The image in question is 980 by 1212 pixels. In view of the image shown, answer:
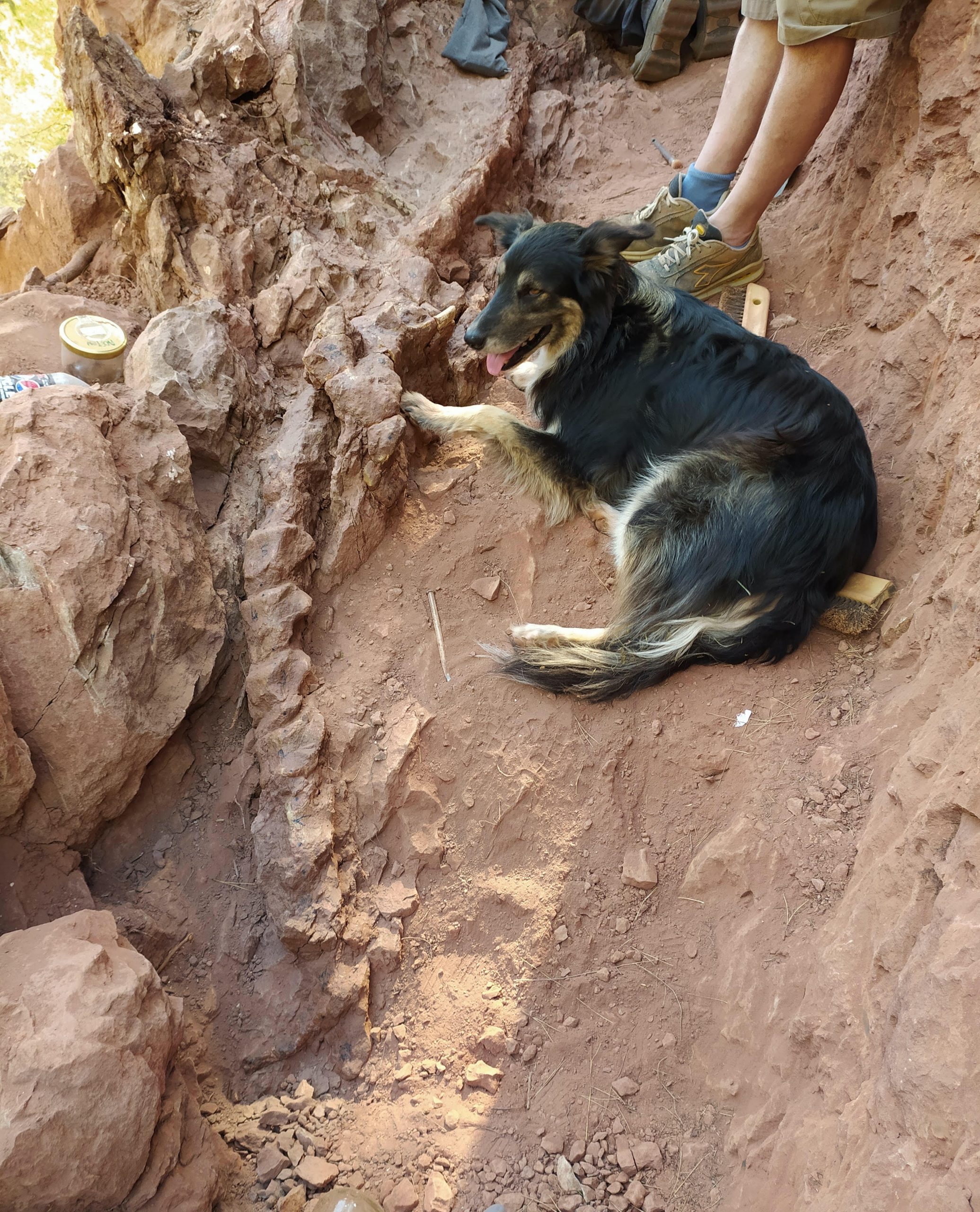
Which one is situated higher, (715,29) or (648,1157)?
(715,29)

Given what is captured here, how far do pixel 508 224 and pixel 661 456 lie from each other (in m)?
1.35

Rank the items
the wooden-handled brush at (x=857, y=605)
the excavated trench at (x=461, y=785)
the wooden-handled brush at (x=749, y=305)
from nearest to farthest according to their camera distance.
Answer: the excavated trench at (x=461, y=785), the wooden-handled brush at (x=857, y=605), the wooden-handled brush at (x=749, y=305)

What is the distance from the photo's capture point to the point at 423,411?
3059 millimetres

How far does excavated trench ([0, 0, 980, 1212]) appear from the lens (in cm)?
163

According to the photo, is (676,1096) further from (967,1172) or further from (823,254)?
(823,254)

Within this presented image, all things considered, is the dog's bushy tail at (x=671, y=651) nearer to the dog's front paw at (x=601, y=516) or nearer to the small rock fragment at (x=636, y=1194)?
the dog's front paw at (x=601, y=516)

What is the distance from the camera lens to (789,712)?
7.80 ft

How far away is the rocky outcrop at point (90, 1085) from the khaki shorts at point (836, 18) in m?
3.89

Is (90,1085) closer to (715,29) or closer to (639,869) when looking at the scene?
(639,869)

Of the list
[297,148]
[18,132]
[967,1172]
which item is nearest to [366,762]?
[967,1172]

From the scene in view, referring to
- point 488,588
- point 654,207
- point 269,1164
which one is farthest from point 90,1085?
point 654,207

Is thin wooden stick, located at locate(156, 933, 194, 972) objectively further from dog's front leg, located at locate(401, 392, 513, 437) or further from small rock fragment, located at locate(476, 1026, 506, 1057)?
dog's front leg, located at locate(401, 392, 513, 437)

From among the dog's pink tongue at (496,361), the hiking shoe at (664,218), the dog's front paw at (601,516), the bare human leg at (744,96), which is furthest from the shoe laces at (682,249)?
the dog's front paw at (601,516)

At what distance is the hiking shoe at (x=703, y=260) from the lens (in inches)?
142
